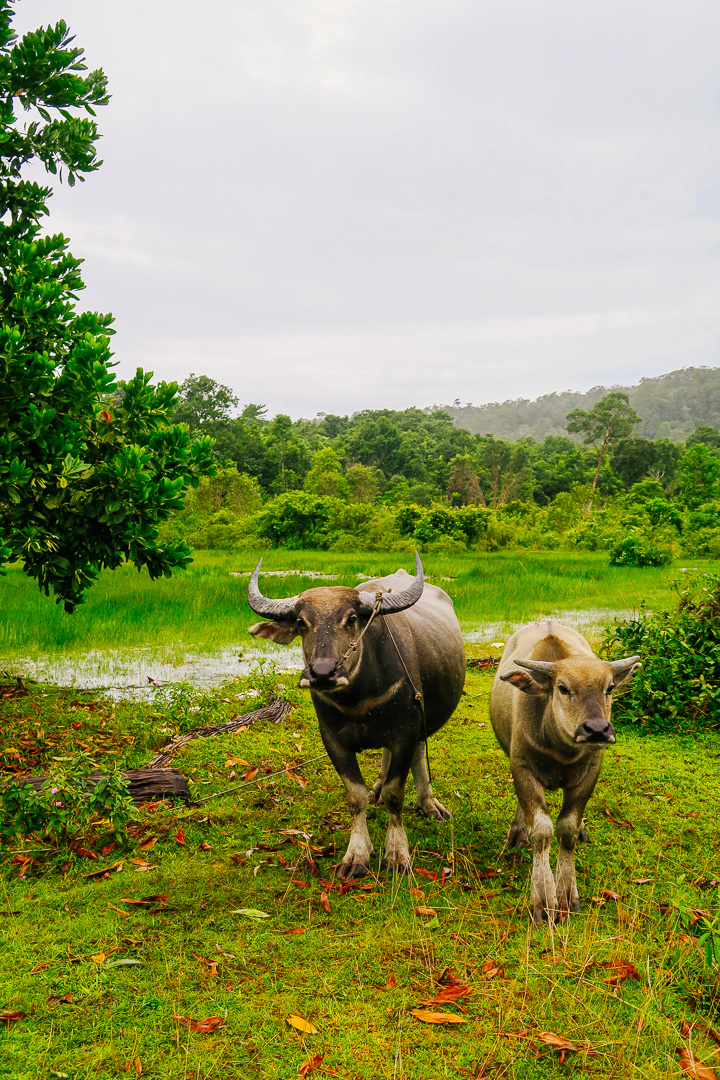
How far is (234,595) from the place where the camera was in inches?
520

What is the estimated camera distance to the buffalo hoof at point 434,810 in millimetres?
4473

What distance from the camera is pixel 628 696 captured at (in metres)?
6.42

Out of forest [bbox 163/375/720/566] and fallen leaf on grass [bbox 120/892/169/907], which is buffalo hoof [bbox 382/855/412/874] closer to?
fallen leaf on grass [bbox 120/892/169/907]

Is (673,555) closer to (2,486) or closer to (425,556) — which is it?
(425,556)

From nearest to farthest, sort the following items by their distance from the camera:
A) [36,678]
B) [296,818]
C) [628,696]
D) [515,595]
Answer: [296,818], [628,696], [36,678], [515,595]

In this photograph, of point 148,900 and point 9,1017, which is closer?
point 9,1017

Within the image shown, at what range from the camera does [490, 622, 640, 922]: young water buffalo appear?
3076 millimetres

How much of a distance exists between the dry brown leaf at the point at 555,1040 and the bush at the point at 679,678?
423 cm

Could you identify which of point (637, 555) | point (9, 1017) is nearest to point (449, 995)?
point (9, 1017)

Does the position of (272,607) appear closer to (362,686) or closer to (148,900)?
(362,686)

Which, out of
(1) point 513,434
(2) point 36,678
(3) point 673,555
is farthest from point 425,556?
(1) point 513,434

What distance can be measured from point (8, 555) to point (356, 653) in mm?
2849

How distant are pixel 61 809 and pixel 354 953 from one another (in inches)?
75.7

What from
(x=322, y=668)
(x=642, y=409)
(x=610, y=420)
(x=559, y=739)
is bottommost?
(x=559, y=739)
